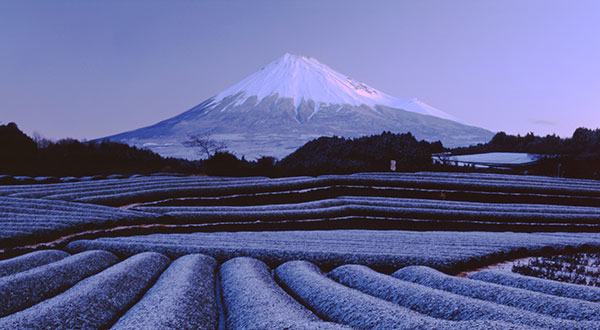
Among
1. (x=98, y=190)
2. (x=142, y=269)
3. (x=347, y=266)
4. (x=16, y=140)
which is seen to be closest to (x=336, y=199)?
(x=98, y=190)

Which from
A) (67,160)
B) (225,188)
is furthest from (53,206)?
(67,160)

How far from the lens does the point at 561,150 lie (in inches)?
2992

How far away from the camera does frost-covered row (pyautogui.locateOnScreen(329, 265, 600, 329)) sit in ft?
19.0

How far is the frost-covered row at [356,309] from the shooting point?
17.8 ft

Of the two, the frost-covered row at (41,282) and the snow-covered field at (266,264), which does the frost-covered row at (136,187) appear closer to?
the snow-covered field at (266,264)

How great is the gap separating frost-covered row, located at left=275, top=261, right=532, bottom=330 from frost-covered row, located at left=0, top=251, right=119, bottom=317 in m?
5.14

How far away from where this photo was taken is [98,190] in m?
32.1

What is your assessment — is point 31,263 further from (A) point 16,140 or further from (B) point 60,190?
(A) point 16,140

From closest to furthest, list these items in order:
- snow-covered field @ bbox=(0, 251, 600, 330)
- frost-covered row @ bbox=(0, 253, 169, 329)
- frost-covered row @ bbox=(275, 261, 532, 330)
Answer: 1. frost-covered row @ bbox=(275, 261, 532, 330)
2. snow-covered field @ bbox=(0, 251, 600, 330)
3. frost-covered row @ bbox=(0, 253, 169, 329)

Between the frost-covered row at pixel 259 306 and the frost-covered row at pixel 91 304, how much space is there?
6.44 feet

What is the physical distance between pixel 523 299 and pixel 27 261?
12.7 m

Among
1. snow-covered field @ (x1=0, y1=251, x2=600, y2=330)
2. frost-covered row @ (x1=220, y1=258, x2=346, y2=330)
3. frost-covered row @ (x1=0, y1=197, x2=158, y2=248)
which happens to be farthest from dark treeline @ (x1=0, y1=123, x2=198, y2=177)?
frost-covered row @ (x1=220, y1=258, x2=346, y2=330)

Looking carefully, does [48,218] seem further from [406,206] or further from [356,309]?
[406,206]

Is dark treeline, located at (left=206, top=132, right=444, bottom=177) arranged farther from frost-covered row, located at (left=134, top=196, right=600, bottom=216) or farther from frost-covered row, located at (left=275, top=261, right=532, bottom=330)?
frost-covered row, located at (left=275, top=261, right=532, bottom=330)
